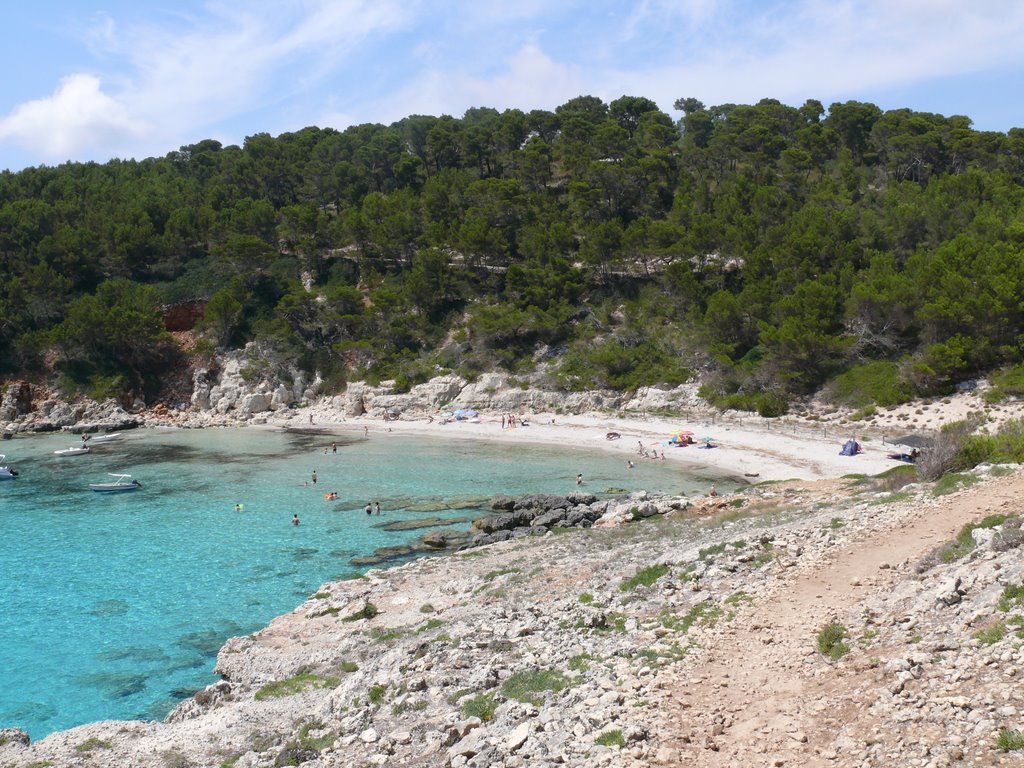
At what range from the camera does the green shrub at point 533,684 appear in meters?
11.1

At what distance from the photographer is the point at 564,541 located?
24625 mm

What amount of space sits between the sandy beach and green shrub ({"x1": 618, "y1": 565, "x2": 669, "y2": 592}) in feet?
70.7

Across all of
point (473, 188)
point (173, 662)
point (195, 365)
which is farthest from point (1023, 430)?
point (195, 365)

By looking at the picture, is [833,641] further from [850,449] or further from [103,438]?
[103,438]

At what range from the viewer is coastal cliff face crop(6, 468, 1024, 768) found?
8.46m

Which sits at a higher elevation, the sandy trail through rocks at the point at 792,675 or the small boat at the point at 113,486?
the sandy trail through rocks at the point at 792,675

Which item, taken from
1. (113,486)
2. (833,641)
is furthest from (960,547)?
(113,486)

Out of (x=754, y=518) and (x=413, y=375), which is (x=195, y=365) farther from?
(x=754, y=518)

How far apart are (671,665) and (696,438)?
37.6 m

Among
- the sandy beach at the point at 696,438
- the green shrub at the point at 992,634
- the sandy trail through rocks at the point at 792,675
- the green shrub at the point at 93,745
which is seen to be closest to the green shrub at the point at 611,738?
the sandy trail through rocks at the point at 792,675

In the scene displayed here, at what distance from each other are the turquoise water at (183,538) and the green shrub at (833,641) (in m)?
13.0

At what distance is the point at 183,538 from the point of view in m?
30.6

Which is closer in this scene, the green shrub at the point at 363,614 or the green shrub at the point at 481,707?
the green shrub at the point at 481,707

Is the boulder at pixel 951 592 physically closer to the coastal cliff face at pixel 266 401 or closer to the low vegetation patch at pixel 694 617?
the low vegetation patch at pixel 694 617
